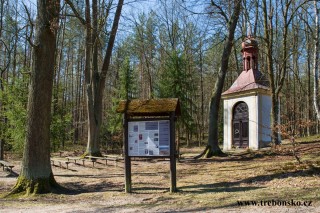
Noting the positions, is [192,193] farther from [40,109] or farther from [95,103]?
[95,103]

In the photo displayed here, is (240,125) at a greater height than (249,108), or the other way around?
(249,108)

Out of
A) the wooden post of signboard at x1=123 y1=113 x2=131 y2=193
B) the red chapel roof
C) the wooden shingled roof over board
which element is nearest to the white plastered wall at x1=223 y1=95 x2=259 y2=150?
the red chapel roof

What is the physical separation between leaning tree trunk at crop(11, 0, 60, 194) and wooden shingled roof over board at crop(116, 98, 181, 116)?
234cm

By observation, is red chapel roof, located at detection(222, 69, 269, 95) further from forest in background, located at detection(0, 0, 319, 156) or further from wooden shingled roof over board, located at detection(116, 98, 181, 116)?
wooden shingled roof over board, located at detection(116, 98, 181, 116)

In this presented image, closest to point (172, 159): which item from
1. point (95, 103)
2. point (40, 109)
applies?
point (40, 109)

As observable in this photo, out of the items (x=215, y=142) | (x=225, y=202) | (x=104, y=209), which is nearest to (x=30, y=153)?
(x=104, y=209)

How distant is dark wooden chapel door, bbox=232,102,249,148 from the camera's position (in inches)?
928

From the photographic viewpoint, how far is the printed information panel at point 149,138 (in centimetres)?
895

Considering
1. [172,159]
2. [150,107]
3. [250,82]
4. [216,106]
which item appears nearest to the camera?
[172,159]

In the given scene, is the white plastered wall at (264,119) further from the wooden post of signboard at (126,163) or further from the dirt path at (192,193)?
the wooden post of signboard at (126,163)

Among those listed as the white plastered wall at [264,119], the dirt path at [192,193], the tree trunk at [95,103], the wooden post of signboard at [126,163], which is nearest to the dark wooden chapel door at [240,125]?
the white plastered wall at [264,119]

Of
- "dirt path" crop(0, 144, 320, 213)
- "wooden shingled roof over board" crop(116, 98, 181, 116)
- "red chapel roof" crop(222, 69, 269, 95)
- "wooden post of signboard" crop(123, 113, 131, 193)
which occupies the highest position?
"red chapel roof" crop(222, 69, 269, 95)

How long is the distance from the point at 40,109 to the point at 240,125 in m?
17.5

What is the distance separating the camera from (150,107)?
906cm
